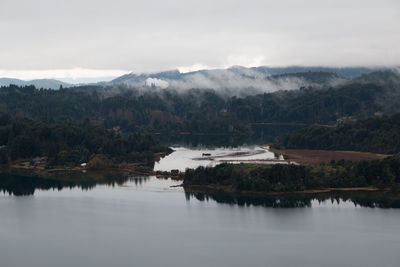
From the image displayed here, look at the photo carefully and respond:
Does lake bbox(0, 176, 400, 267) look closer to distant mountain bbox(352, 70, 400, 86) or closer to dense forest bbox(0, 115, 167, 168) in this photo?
dense forest bbox(0, 115, 167, 168)

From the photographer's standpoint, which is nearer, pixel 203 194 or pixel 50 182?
pixel 203 194

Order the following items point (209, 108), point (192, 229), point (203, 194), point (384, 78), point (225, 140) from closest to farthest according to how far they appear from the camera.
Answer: point (192, 229) → point (203, 194) → point (225, 140) → point (209, 108) → point (384, 78)

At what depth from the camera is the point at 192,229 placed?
29.1 meters

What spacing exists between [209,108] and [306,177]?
92.9 meters

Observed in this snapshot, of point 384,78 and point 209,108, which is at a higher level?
point 384,78

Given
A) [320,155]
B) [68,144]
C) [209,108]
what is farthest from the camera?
[209,108]

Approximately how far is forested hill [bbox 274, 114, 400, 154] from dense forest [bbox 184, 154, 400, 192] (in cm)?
1529

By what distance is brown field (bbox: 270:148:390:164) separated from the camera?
51.7 m

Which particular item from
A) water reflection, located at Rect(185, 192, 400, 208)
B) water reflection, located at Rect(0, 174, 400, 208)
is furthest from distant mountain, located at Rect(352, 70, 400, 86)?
water reflection, located at Rect(185, 192, 400, 208)

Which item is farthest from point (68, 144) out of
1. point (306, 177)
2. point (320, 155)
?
point (306, 177)

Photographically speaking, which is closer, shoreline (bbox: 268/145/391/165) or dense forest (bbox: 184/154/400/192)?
dense forest (bbox: 184/154/400/192)

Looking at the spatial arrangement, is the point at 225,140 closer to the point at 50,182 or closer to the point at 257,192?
the point at 50,182

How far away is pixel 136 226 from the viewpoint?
29.9 meters

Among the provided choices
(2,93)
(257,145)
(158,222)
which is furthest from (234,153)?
(2,93)
